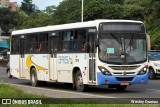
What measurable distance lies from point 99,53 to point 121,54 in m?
0.85

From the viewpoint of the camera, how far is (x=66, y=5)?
68.9 meters

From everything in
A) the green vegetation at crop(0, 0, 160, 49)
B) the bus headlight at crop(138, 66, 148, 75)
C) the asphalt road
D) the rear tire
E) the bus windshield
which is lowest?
the asphalt road

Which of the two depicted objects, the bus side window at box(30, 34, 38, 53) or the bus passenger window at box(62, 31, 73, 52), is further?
the bus side window at box(30, 34, 38, 53)

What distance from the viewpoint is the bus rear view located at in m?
18.1

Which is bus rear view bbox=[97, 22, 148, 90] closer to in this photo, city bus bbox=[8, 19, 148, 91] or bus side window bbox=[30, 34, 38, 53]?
city bus bbox=[8, 19, 148, 91]

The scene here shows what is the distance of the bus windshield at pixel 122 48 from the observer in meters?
18.2

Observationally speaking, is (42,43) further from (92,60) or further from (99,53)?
(99,53)

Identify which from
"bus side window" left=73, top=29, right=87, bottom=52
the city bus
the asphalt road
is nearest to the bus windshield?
the city bus

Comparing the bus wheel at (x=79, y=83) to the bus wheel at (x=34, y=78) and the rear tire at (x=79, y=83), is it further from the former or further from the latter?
the bus wheel at (x=34, y=78)

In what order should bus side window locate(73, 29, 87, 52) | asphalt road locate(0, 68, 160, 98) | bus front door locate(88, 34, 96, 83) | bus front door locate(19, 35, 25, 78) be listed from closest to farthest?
asphalt road locate(0, 68, 160, 98)
bus front door locate(88, 34, 96, 83)
bus side window locate(73, 29, 87, 52)
bus front door locate(19, 35, 25, 78)

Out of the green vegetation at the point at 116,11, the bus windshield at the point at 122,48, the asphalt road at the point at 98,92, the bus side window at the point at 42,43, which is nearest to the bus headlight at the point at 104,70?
the bus windshield at the point at 122,48

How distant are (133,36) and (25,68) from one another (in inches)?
314

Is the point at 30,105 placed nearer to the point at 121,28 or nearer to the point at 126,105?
the point at 126,105

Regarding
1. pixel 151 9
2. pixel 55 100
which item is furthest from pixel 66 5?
pixel 55 100
